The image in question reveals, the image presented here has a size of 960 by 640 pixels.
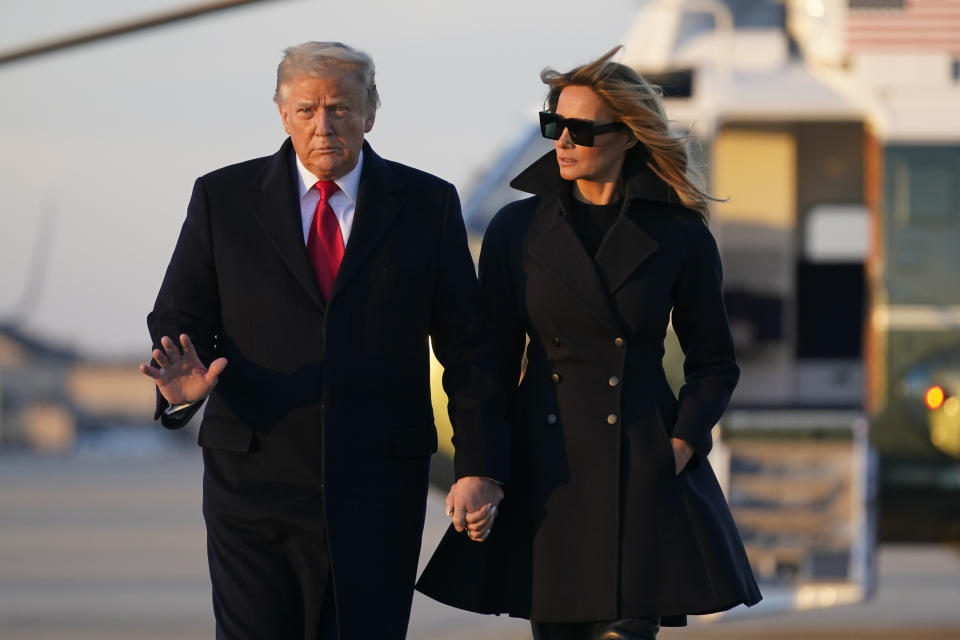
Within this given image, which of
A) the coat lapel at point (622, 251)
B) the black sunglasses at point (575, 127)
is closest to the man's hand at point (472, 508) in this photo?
the coat lapel at point (622, 251)

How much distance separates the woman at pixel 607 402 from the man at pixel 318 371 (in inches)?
6.2

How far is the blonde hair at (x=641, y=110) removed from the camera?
391cm

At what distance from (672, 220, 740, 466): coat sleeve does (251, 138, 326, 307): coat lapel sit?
2.91ft

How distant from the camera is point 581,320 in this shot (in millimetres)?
3887

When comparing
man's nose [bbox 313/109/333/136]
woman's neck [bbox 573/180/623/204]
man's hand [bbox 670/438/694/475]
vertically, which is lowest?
man's hand [bbox 670/438/694/475]

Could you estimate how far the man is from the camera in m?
3.63

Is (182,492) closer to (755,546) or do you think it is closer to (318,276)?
(755,546)

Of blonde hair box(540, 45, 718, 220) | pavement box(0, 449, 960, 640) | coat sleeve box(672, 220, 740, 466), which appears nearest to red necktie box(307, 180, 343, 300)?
blonde hair box(540, 45, 718, 220)

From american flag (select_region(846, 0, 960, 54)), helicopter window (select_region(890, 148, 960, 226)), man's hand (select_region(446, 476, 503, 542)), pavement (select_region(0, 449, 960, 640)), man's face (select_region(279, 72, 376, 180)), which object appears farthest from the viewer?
pavement (select_region(0, 449, 960, 640))

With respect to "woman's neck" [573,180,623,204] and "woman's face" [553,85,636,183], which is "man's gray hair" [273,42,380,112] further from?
"woman's neck" [573,180,623,204]

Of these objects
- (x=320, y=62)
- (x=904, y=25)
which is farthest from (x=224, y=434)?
(x=904, y=25)

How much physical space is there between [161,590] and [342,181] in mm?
8275

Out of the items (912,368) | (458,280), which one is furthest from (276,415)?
(912,368)

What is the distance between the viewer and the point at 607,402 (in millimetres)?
3881
